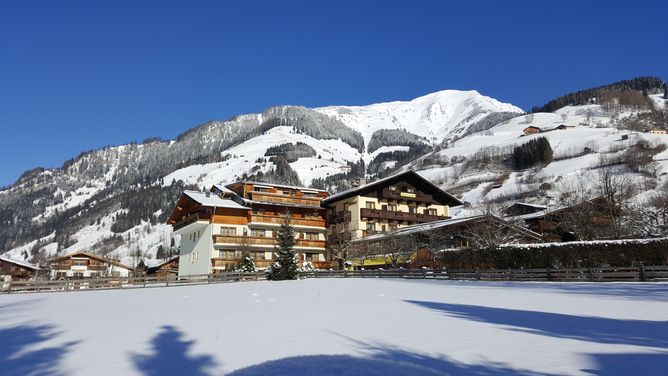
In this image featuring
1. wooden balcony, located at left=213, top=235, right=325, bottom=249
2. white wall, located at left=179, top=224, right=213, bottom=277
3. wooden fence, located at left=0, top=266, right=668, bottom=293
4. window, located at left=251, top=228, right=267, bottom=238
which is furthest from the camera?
window, located at left=251, top=228, right=267, bottom=238

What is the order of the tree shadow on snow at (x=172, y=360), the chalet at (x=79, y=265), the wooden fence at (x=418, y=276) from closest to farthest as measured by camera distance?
the tree shadow on snow at (x=172, y=360), the wooden fence at (x=418, y=276), the chalet at (x=79, y=265)

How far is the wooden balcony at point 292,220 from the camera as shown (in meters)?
56.7

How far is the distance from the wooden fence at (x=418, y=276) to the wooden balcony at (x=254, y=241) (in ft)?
31.7

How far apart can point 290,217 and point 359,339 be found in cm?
4797

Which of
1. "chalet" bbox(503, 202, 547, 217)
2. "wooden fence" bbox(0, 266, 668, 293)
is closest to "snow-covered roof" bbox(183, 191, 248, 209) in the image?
"wooden fence" bbox(0, 266, 668, 293)

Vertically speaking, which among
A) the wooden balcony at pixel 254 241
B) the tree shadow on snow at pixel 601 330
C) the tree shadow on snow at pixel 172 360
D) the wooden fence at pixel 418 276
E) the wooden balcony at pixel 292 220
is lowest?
the tree shadow on snow at pixel 601 330

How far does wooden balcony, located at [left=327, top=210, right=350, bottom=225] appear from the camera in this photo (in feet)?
193

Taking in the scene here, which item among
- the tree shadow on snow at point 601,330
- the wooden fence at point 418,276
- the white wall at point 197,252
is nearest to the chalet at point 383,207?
the wooden fence at point 418,276

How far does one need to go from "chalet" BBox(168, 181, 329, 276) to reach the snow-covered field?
122 ft

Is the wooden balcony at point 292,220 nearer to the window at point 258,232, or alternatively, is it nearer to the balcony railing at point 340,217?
the balcony railing at point 340,217

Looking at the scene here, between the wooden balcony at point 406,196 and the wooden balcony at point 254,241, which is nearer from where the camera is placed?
the wooden balcony at point 254,241

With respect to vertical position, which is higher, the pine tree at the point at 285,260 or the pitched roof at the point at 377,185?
the pitched roof at the point at 377,185

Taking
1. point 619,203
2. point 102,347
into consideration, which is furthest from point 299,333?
point 619,203

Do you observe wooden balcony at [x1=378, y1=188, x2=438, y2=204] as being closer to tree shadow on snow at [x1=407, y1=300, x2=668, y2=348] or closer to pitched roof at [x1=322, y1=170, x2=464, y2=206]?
pitched roof at [x1=322, y1=170, x2=464, y2=206]
